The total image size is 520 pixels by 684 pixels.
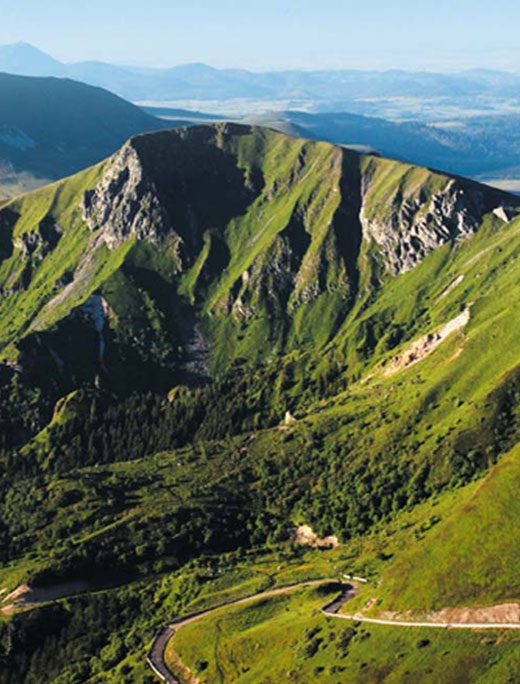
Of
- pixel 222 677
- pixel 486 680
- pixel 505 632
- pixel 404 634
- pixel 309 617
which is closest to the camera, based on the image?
pixel 486 680

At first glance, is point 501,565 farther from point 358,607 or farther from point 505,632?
point 358,607

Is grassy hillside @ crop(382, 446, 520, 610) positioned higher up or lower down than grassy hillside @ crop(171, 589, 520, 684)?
higher up

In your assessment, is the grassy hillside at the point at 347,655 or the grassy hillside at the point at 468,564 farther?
the grassy hillside at the point at 468,564

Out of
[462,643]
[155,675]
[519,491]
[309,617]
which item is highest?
[519,491]

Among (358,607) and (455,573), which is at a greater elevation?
(455,573)

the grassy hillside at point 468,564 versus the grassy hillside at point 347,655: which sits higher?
the grassy hillside at point 468,564

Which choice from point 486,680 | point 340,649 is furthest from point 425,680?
point 340,649

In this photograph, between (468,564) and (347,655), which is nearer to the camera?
(347,655)

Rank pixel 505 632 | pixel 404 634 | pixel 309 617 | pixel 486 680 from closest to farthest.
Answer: pixel 486 680, pixel 505 632, pixel 404 634, pixel 309 617

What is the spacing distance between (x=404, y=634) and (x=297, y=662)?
76.6 ft

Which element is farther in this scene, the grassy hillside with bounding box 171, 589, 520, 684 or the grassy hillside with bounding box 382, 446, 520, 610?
the grassy hillside with bounding box 382, 446, 520, 610

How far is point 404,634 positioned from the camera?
172 metres

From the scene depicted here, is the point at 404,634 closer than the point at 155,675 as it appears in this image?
Yes

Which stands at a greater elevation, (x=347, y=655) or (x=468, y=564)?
(x=468, y=564)
